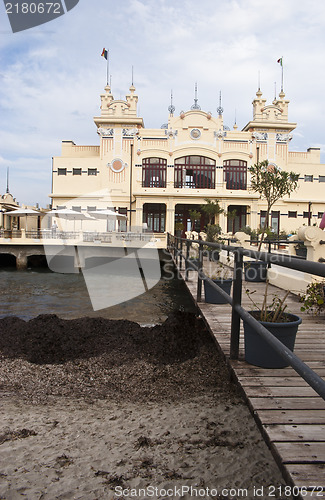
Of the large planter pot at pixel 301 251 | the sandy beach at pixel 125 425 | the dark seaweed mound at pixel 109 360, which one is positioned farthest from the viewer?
the large planter pot at pixel 301 251

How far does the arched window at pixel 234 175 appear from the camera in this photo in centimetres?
3097

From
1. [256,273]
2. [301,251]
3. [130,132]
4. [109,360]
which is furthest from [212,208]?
[109,360]

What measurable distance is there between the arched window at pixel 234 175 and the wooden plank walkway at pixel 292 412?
92.6 ft

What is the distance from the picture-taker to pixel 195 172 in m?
31.0

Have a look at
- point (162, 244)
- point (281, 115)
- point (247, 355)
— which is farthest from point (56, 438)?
point (281, 115)

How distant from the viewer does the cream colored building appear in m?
30.7

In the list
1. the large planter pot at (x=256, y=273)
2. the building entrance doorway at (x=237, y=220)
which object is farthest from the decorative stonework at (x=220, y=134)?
the large planter pot at (x=256, y=273)

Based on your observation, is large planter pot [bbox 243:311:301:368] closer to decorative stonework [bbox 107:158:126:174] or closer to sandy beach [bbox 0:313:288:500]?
sandy beach [bbox 0:313:288:500]

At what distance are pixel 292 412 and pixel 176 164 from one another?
98.1 ft

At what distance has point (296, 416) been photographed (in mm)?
2168

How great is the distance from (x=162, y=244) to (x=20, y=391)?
57.6ft

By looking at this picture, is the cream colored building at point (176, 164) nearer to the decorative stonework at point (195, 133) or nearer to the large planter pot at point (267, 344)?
the decorative stonework at point (195, 133)

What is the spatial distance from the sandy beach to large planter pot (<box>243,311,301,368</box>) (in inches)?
20.5

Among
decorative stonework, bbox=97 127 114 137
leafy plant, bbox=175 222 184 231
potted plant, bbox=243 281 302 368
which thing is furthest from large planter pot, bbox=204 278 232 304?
decorative stonework, bbox=97 127 114 137
